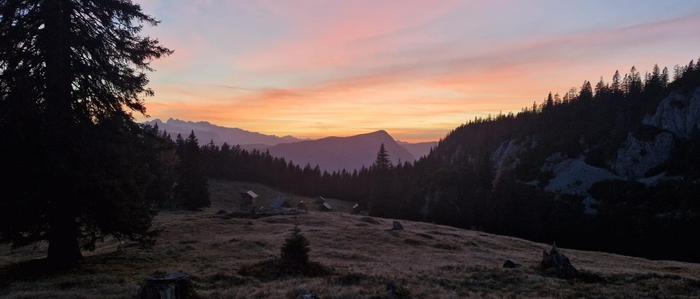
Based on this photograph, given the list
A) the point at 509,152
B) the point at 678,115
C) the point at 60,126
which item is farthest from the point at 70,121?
the point at 509,152

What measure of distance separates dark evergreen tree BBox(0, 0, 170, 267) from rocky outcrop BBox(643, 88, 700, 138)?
148 metres

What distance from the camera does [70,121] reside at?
65.2ft

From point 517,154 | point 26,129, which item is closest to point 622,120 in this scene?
point 517,154

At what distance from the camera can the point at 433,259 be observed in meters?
32.6

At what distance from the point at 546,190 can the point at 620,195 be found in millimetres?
20267

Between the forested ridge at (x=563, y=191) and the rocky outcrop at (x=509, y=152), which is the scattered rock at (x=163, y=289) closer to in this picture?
the forested ridge at (x=563, y=191)

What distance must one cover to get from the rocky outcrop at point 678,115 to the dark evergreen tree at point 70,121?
14845 centimetres

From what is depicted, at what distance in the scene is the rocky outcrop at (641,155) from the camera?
124 m

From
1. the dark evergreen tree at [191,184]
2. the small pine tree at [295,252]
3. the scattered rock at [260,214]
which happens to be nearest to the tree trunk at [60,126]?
the small pine tree at [295,252]

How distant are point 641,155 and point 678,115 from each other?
20.0 meters

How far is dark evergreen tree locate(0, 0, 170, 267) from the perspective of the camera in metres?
18.3

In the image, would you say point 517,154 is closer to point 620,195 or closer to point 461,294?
point 620,195

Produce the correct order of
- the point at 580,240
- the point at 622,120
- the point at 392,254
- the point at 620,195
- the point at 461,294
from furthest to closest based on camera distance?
the point at 622,120 < the point at 620,195 < the point at 580,240 < the point at 392,254 < the point at 461,294

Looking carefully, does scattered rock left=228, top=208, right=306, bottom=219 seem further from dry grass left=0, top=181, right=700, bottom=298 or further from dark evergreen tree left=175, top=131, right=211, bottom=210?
dry grass left=0, top=181, right=700, bottom=298
